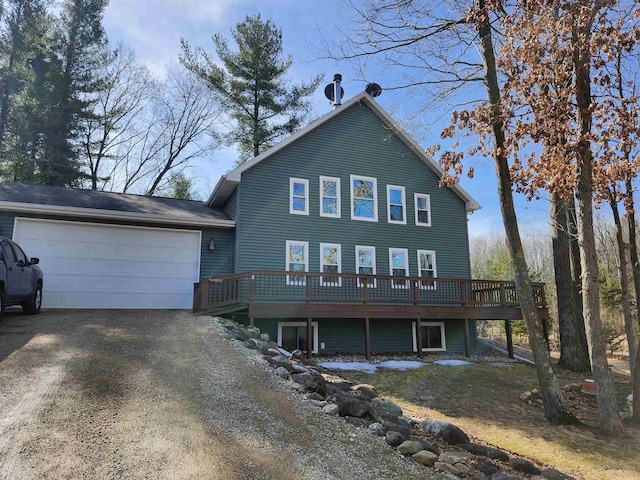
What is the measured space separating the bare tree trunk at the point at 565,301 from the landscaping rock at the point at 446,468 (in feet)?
34.6

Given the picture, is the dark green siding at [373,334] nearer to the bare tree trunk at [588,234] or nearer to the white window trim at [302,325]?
the white window trim at [302,325]

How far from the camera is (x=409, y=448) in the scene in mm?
4434

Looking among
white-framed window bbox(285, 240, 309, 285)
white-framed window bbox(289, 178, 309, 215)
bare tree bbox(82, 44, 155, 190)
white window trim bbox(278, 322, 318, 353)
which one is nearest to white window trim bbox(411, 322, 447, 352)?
white window trim bbox(278, 322, 318, 353)

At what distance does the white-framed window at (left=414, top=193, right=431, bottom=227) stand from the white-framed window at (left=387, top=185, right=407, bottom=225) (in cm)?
55

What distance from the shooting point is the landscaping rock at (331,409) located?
5059 mm

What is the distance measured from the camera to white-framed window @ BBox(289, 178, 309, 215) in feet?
44.3

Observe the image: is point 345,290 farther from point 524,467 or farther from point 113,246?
point 524,467

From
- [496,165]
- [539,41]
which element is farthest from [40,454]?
[539,41]

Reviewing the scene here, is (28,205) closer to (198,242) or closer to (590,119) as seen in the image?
(198,242)

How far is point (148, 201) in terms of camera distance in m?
14.0

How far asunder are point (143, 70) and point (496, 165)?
21934 mm

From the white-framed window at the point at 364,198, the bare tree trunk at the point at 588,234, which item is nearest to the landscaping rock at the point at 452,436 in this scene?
the bare tree trunk at the point at 588,234

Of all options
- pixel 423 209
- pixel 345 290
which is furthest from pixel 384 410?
pixel 423 209

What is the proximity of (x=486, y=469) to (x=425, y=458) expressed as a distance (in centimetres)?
70
